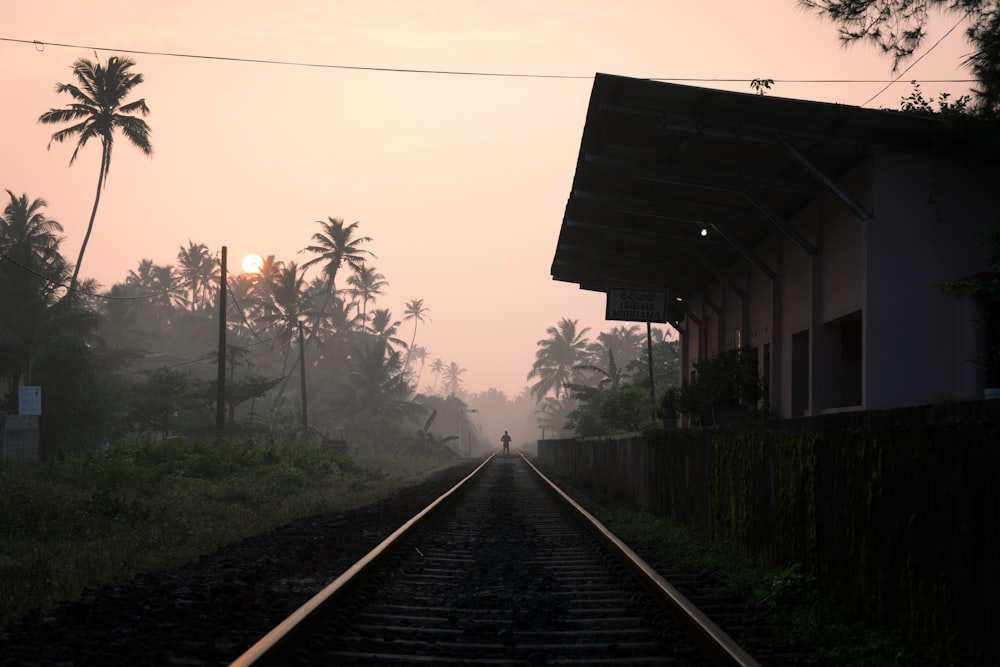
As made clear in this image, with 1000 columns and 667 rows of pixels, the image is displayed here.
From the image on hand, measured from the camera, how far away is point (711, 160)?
16.9m

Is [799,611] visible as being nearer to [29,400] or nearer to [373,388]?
[29,400]

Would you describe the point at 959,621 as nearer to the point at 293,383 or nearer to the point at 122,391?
the point at 122,391

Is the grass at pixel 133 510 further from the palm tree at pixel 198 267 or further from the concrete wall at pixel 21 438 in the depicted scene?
the palm tree at pixel 198 267

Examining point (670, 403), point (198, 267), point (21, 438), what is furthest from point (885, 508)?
point (198, 267)

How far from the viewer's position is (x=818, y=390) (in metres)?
17.0

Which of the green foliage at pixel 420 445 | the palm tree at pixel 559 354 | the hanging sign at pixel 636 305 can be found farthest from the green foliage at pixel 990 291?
the palm tree at pixel 559 354

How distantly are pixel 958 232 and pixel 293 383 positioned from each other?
88378 mm

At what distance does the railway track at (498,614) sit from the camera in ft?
17.0

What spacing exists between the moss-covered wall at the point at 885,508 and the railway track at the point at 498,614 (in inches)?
50.4

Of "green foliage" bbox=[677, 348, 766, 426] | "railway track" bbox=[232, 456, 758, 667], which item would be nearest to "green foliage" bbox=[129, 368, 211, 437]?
"green foliage" bbox=[677, 348, 766, 426]

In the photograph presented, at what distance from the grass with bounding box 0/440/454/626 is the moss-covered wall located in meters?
5.80

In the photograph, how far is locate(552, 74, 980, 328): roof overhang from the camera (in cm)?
1418

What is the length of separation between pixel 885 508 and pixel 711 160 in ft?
38.1

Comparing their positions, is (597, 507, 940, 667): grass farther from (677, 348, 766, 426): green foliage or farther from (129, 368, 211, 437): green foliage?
(129, 368, 211, 437): green foliage
